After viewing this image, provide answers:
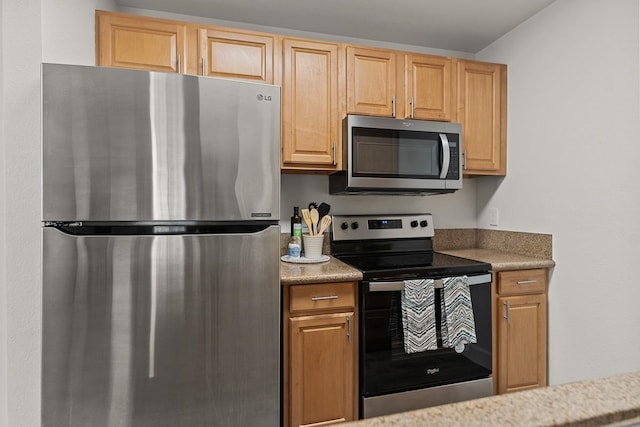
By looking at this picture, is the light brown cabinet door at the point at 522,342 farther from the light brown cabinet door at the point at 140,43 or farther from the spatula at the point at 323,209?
the light brown cabinet door at the point at 140,43

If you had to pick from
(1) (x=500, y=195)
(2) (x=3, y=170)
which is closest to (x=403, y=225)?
(1) (x=500, y=195)

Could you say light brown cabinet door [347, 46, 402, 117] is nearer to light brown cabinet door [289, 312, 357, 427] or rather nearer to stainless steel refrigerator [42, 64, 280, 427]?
stainless steel refrigerator [42, 64, 280, 427]

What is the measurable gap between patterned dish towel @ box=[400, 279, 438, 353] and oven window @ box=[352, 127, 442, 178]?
0.70m

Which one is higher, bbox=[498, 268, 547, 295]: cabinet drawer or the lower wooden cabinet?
bbox=[498, 268, 547, 295]: cabinet drawer

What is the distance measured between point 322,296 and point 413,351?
1.78 feet

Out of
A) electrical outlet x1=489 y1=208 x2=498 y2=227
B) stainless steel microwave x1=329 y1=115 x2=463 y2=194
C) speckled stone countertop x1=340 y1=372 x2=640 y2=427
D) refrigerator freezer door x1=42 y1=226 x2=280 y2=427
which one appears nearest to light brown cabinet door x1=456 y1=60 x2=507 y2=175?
stainless steel microwave x1=329 y1=115 x2=463 y2=194

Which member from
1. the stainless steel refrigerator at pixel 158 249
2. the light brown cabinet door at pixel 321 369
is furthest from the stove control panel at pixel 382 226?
the stainless steel refrigerator at pixel 158 249

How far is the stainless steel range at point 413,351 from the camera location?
6.01 feet

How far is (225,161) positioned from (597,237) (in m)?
1.86

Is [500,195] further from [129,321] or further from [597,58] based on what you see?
[129,321]

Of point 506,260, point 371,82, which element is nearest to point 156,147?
point 371,82

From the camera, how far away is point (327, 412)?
178 centimetres

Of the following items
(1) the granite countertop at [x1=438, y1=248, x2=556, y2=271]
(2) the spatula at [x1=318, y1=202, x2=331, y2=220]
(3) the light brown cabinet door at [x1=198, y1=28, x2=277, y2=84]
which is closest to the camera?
(3) the light brown cabinet door at [x1=198, y1=28, x2=277, y2=84]

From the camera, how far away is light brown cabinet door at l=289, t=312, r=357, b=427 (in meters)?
1.75
